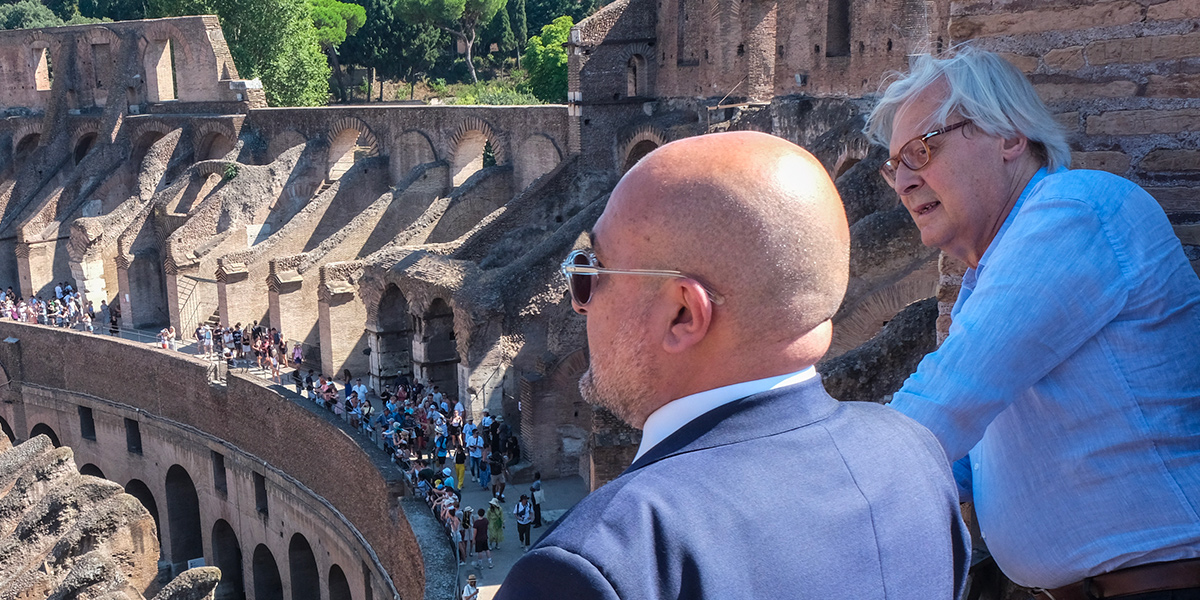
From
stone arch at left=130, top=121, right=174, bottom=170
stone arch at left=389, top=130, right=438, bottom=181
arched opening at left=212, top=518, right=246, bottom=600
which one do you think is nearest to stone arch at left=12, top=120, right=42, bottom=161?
stone arch at left=130, top=121, right=174, bottom=170

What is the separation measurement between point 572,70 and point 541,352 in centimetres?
588

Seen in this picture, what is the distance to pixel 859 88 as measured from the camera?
49.4 feet

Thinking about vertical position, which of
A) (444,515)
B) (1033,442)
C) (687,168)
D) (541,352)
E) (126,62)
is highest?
(126,62)

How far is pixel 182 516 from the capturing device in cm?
2142

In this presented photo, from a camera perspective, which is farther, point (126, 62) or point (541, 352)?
point (126, 62)

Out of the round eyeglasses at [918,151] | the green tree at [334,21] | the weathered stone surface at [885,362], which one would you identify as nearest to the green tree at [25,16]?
the green tree at [334,21]

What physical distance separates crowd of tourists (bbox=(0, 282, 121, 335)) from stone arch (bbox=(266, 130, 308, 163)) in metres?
4.79

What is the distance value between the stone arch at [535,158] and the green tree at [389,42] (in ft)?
79.9

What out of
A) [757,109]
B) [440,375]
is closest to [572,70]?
[757,109]

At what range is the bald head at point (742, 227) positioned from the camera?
1.66 m

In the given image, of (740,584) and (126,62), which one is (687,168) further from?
(126,62)

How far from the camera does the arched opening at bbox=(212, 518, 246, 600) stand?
20.6m

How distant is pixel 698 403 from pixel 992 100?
1.24 m

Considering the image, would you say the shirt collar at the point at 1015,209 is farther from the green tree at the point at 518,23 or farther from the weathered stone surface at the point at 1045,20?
the green tree at the point at 518,23
